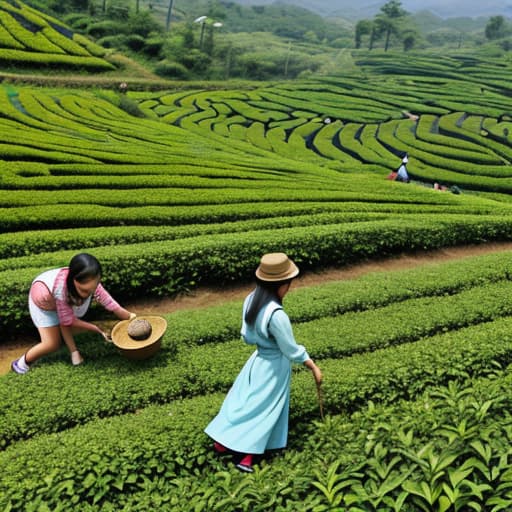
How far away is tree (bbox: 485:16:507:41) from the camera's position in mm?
87562

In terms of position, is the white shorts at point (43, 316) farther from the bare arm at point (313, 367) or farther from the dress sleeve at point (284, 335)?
the bare arm at point (313, 367)

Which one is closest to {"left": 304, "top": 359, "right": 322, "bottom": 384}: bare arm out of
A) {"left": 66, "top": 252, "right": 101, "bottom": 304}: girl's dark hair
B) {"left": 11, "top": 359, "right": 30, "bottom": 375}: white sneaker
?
{"left": 66, "top": 252, "right": 101, "bottom": 304}: girl's dark hair

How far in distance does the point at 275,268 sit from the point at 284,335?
0.66 metres

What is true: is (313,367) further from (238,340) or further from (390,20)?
(390,20)

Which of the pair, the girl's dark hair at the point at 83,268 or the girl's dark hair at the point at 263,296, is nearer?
the girl's dark hair at the point at 263,296

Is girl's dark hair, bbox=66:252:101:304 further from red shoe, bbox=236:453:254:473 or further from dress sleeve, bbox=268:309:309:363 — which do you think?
red shoe, bbox=236:453:254:473

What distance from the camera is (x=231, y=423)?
4.97 metres

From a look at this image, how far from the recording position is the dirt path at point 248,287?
8055 mm

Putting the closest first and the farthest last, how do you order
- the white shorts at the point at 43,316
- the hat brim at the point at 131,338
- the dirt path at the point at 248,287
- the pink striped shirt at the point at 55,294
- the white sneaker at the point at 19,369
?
the pink striped shirt at the point at 55,294
the white shorts at the point at 43,316
the hat brim at the point at 131,338
the white sneaker at the point at 19,369
the dirt path at the point at 248,287

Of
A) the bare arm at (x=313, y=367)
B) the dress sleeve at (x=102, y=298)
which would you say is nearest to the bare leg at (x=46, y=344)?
the dress sleeve at (x=102, y=298)

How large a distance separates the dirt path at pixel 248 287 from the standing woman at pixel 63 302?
1.38 metres

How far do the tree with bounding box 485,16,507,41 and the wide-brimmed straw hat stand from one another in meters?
104

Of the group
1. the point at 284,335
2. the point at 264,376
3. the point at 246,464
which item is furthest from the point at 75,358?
the point at 284,335

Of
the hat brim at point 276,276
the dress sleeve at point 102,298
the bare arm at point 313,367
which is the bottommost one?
the dress sleeve at point 102,298
